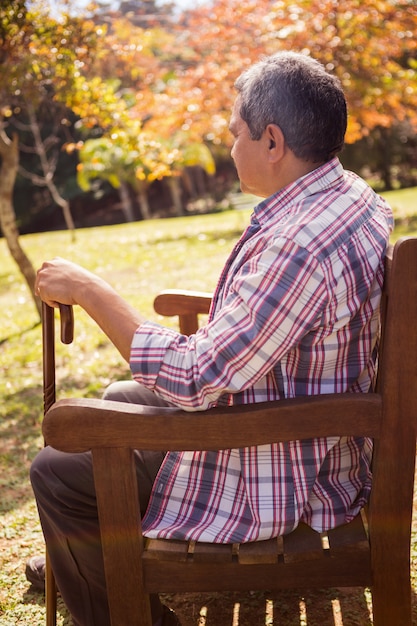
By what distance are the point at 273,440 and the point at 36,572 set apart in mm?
1470

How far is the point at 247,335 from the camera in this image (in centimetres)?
172

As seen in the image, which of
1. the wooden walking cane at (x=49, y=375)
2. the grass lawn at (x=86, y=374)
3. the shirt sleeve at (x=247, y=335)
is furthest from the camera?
the grass lawn at (x=86, y=374)

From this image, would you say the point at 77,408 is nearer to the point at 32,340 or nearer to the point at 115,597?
the point at 115,597

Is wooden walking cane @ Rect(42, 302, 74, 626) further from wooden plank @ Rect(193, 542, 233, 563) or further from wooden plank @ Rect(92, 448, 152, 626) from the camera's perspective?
wooden plank @ Rect(193, 542, 233, 563)

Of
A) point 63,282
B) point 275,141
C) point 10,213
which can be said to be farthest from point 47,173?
point 275,141

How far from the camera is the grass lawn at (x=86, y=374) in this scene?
8.50 ft

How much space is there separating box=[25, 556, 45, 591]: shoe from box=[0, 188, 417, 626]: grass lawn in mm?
37

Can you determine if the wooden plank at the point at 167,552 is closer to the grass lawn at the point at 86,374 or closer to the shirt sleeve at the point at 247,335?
the shirt sleeve at the point at 247,335

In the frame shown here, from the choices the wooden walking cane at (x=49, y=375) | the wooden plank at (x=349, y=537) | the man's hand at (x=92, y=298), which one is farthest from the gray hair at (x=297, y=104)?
the wooden plank at (x=349, y=537)

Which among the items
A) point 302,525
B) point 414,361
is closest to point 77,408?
point 302,525

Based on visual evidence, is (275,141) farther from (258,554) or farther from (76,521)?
(76,521)

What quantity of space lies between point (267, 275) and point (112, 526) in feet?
2.42

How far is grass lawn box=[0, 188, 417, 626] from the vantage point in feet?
8.50

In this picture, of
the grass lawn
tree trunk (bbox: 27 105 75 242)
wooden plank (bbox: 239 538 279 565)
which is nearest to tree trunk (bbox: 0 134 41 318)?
the grass lawn
